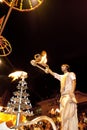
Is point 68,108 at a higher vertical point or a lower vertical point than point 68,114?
higher

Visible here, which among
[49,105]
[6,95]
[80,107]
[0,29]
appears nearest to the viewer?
[0,29]

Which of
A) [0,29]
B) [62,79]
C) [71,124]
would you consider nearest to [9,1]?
[0,29]

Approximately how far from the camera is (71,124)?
4.64 m

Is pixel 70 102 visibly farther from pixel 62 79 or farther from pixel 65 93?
pixel 62 79

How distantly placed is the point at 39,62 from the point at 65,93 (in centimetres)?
89

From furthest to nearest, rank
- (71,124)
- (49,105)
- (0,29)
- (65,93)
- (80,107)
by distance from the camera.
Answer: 1. (49,105)
2. (80,107)
3. (0,29)
4. (65,93)
5. (71,124)

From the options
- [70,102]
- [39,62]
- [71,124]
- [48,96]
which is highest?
[48,96]

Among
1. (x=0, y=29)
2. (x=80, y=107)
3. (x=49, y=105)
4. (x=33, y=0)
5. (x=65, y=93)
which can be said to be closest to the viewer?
Answer: (x=65, y=93)

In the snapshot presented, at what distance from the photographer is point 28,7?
5410 mm

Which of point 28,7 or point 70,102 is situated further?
point 28,7

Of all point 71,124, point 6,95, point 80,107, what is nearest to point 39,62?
point 71,124

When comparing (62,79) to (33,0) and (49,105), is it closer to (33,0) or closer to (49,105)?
(33,0)

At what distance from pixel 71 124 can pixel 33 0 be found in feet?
9.28

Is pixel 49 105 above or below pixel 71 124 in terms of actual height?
above
